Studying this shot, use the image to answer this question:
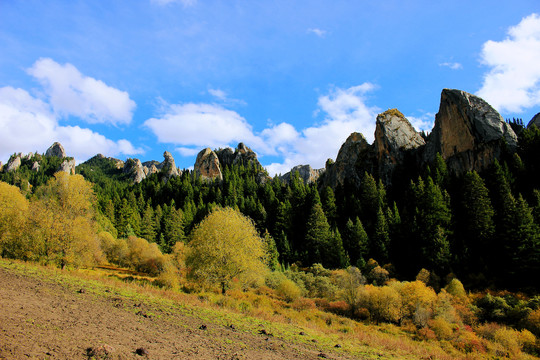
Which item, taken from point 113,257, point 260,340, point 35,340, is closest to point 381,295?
point 260,340

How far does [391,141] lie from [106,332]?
10267cm

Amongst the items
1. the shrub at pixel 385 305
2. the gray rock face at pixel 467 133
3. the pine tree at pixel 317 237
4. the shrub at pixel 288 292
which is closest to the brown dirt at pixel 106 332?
the shrub at pixel 385 305

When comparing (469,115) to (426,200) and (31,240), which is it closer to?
(426,200)

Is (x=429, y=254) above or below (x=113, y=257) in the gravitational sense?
above

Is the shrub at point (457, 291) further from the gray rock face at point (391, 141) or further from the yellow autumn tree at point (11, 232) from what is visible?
the gray rock face at point (391, 141)

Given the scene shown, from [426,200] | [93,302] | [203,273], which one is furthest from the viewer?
[426,200]

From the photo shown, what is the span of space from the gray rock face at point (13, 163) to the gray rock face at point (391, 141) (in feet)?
696

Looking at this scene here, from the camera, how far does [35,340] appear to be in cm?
809

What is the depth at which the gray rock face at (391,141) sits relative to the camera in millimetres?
96875

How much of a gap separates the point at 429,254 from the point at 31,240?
61.7 metres

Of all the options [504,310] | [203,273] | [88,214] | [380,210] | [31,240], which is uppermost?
[380,210]

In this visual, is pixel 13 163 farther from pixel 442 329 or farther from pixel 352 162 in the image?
pixel 442 329

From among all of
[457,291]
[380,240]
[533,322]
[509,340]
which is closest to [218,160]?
[380,240]

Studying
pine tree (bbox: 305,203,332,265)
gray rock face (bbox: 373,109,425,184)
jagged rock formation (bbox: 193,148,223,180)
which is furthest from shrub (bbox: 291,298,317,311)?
jagged rock formation (bbox: 193,148,223,180)
